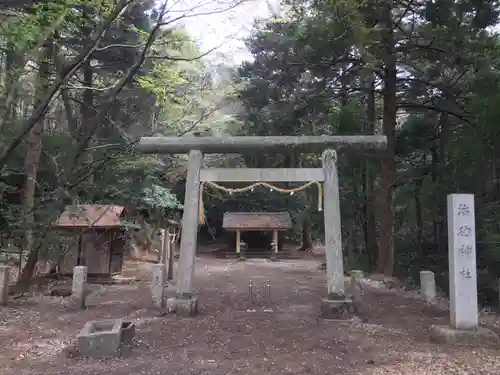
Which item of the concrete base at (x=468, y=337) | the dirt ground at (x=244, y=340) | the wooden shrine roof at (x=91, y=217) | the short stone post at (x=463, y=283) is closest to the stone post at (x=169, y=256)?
the wooden shrine roof at (x=91, y=217)

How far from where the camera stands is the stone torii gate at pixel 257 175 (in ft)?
25.5

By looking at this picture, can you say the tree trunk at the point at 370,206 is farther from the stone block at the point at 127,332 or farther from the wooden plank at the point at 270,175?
the stone block at the point at 127,332

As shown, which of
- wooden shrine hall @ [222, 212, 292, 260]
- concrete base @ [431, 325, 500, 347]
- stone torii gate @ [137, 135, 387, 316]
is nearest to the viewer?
concrete base @ [431, 325, 500, 347]

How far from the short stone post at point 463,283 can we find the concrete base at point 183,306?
4.01 m

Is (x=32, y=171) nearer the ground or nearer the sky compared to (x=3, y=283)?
nearer the sky

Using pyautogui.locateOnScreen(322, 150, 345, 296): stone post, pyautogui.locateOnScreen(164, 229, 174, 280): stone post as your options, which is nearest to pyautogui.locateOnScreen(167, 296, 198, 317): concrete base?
pyautogui.locateOnScreen(322, 150, 345, 296): stone post

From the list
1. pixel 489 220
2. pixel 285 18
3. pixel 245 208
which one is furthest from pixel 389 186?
pixel 245 208

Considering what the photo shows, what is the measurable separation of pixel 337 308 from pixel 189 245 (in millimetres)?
2904

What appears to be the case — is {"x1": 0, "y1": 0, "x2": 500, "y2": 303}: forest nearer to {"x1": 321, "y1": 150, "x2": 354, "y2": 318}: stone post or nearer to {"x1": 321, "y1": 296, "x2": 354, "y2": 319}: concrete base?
{"x1": 321, "y1": 150, "x2": 354, "y2": 318}: stone post

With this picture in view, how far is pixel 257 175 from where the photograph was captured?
26.6 ft

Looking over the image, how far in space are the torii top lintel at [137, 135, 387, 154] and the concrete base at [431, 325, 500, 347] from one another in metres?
3.51

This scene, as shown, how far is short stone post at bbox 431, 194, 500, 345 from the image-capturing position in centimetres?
593

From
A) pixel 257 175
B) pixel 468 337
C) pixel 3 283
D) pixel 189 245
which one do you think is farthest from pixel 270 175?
pixel 3 283

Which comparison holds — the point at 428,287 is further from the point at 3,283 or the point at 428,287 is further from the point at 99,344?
the point at 3,283
